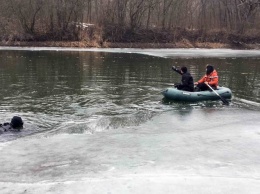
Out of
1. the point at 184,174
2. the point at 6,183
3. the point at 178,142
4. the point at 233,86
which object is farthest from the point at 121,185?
the point at 233,86

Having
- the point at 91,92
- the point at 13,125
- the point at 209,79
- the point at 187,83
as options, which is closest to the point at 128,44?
the point at 91,92

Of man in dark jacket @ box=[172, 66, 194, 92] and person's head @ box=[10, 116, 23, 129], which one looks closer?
person's head @ box=[10, 116, 23, 129]

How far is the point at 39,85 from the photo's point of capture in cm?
1589

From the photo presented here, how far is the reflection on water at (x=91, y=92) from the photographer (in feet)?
34.1

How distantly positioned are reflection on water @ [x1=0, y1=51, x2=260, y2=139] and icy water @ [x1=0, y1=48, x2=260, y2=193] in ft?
0.12

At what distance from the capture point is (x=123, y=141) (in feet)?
27.2

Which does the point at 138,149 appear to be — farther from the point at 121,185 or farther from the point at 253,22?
the point at 253,22

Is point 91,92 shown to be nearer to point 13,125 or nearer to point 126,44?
point 13,125

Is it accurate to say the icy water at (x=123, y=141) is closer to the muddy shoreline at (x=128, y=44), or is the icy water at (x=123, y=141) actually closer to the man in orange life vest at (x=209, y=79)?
the man in orange life vest at (x=209, y=79)

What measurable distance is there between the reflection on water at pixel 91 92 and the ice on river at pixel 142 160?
1.18 metres

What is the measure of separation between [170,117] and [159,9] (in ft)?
121

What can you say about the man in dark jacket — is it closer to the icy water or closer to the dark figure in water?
the icy water

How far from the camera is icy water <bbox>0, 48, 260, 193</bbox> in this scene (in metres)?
5.84

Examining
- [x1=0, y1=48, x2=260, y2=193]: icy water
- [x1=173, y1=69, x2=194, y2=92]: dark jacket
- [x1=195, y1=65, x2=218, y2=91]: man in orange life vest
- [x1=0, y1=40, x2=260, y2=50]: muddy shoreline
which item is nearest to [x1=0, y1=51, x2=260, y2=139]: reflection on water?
[x1=0, y1=48, x2=260, y2=193]: icy water
